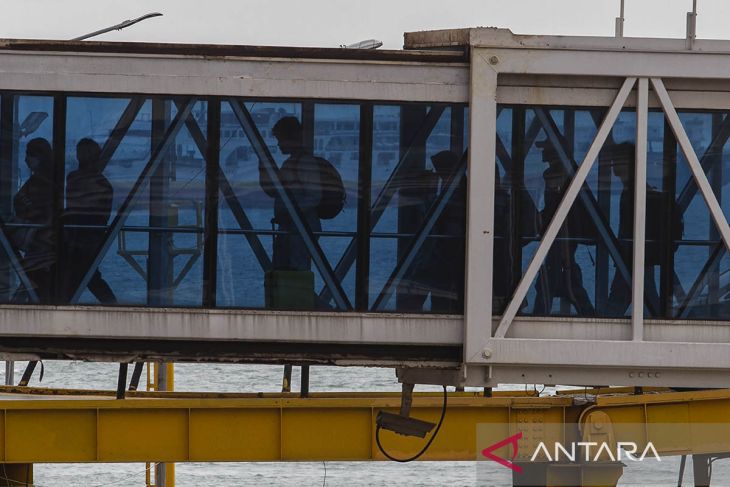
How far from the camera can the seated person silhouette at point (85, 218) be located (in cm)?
1778

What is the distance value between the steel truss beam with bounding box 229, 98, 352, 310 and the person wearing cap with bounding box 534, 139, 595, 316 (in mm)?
2475

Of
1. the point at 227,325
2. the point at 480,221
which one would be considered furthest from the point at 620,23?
the point at 227,325

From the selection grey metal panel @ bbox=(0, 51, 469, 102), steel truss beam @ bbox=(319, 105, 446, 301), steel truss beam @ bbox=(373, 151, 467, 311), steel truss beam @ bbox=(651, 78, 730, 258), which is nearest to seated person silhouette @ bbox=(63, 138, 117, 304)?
grey metal panel @ bbox=(0, 51, 469, 102)

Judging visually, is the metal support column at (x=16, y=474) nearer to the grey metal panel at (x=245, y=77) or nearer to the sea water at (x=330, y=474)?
the grey metal panel at (x=245, y=77)

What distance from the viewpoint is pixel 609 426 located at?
23.9 metres

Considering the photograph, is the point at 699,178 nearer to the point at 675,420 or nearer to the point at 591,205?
the point at 591,205

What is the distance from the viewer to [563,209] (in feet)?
58.3

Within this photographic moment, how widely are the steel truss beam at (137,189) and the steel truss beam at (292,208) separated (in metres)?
0.70

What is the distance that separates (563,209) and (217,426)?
8.94 m

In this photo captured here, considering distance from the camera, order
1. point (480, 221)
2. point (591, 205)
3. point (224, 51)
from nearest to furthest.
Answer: point (480, 221) → point (224, 51) → point (591, 205)

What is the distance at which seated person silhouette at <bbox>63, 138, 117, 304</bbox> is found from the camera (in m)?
17.8

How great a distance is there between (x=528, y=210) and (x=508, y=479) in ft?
116

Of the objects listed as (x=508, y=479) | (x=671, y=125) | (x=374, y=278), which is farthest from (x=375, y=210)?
(x=508, y=479)

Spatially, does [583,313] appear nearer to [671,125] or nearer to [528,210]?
[528,210]
